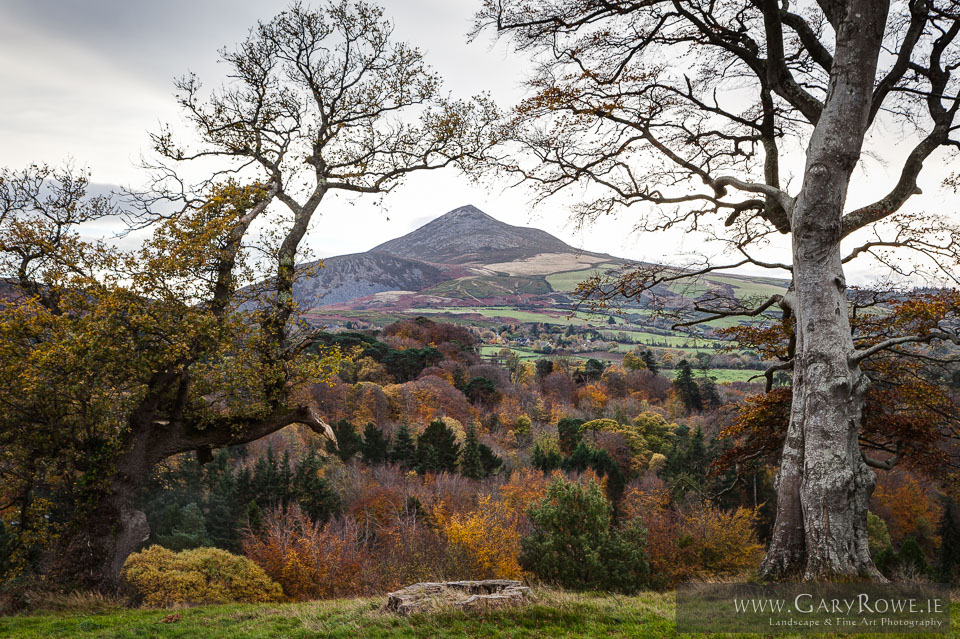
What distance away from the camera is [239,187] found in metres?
10.7

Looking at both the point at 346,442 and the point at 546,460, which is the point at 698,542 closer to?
the point at 546,460

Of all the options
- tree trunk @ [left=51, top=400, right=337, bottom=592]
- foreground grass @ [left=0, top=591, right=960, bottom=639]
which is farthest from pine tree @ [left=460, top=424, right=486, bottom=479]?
foreground grass @ [left=0, top=591, right=960, bottom=639]

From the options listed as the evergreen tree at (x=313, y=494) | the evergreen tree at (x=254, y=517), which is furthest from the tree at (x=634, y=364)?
the evergreen tree at (x=254, y=517)

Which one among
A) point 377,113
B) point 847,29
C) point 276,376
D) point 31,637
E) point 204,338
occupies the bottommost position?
point 31,637

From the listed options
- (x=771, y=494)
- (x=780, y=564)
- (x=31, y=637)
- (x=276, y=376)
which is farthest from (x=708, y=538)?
(x=31, y=637)

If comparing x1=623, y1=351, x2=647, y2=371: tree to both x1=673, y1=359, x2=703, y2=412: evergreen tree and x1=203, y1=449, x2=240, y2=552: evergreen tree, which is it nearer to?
x1=673, y1=359, x2=703, y2=412: evergreen tree

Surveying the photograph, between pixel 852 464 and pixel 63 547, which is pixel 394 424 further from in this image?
pixel 852 464

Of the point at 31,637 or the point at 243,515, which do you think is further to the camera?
the point at 243,515

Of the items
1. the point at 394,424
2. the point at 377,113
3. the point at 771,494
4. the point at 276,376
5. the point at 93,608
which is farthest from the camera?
the point at 394,424

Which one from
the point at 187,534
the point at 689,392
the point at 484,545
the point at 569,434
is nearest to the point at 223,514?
the point at 187,534

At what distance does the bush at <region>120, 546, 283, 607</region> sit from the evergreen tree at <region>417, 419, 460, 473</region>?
755 inches

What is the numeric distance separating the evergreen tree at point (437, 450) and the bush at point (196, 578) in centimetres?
1918

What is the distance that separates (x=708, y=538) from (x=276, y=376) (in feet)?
101

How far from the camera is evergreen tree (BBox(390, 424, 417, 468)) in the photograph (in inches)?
1665
